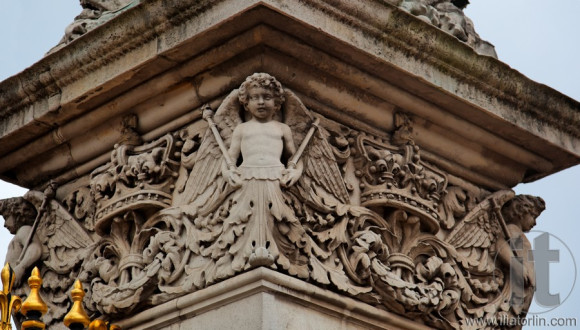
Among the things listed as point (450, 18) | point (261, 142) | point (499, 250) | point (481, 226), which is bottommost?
point (261, 142)

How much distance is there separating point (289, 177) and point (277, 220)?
0.30m

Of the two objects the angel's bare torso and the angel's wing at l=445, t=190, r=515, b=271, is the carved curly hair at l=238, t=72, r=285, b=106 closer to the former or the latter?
the angel's bare torso

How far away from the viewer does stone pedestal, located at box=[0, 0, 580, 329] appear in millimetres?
9266

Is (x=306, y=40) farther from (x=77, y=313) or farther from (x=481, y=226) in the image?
(x=77, y=313)

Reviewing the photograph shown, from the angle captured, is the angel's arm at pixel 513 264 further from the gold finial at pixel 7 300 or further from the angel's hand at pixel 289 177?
the gold finial at pixel 7 300

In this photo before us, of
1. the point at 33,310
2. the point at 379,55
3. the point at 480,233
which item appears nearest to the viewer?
the point at 33,310

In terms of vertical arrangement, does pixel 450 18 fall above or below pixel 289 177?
above

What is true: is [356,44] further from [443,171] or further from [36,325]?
[36,325]

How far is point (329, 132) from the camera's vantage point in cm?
988

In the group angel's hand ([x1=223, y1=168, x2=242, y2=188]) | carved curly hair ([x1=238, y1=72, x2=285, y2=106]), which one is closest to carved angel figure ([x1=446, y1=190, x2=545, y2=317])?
carved curly hair ([x1=238, y1=72, x2=285, y2=106])

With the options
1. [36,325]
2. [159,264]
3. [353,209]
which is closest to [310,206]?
[353,209]

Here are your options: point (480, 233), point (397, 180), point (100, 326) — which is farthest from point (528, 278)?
point (100, 326)

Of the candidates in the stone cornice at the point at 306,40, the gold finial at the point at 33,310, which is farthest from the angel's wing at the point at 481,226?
the gold finial at the point at 33,310

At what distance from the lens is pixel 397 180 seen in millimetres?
10047
